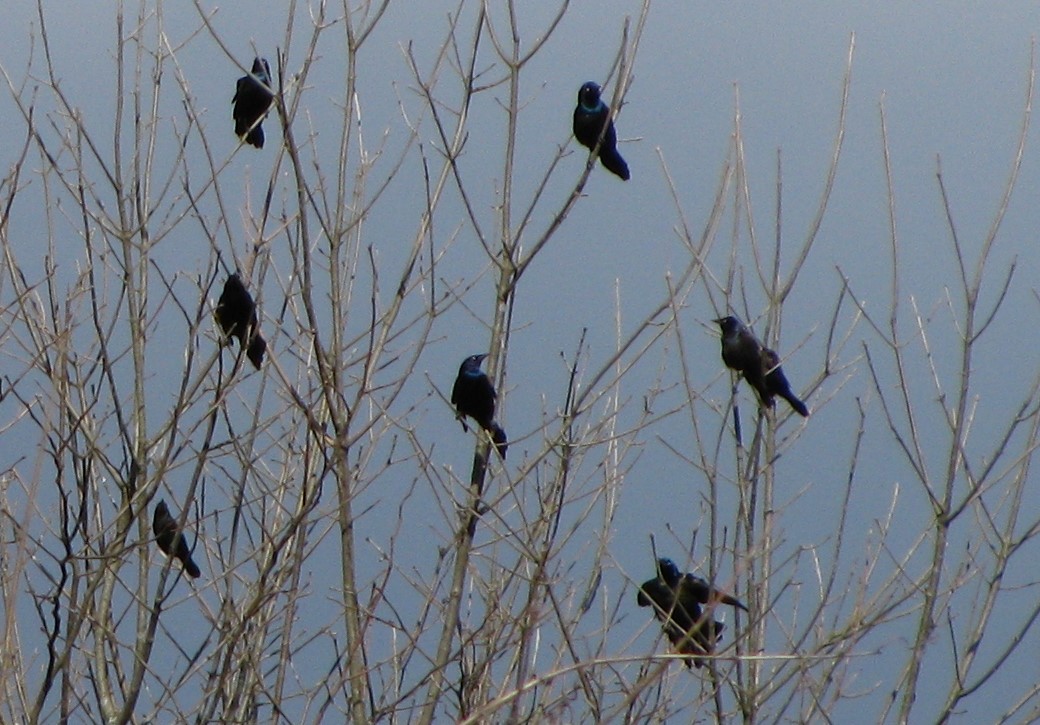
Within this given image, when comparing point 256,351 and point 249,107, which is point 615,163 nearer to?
point 249,107

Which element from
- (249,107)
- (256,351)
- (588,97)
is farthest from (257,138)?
(588,97)

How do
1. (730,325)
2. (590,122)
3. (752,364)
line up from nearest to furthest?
(752,364)
(730,325)
(590,122)

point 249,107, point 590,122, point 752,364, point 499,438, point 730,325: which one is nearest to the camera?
point 499,438

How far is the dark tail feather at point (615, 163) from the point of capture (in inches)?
187

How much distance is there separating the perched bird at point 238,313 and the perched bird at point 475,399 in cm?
58

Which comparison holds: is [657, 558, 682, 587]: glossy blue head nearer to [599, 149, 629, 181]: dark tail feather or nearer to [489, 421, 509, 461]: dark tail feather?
[489, 421, 509, 461]: dark tail feather

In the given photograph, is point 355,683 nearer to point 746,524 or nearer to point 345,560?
point 345,560

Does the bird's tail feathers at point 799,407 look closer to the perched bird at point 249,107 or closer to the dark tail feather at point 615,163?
the dark tail feather at point 615,163

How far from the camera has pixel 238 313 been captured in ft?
12.2

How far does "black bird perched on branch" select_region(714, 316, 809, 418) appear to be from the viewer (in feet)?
12.9

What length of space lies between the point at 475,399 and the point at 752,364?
2.65 feet

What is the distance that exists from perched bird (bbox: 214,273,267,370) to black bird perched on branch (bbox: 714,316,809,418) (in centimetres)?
130

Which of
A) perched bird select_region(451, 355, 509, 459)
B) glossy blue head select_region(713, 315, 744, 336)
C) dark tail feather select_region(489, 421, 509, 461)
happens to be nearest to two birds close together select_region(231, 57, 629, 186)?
glossy blue head select_region(713, 315, 744, 336)

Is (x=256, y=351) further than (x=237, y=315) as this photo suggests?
Yes
